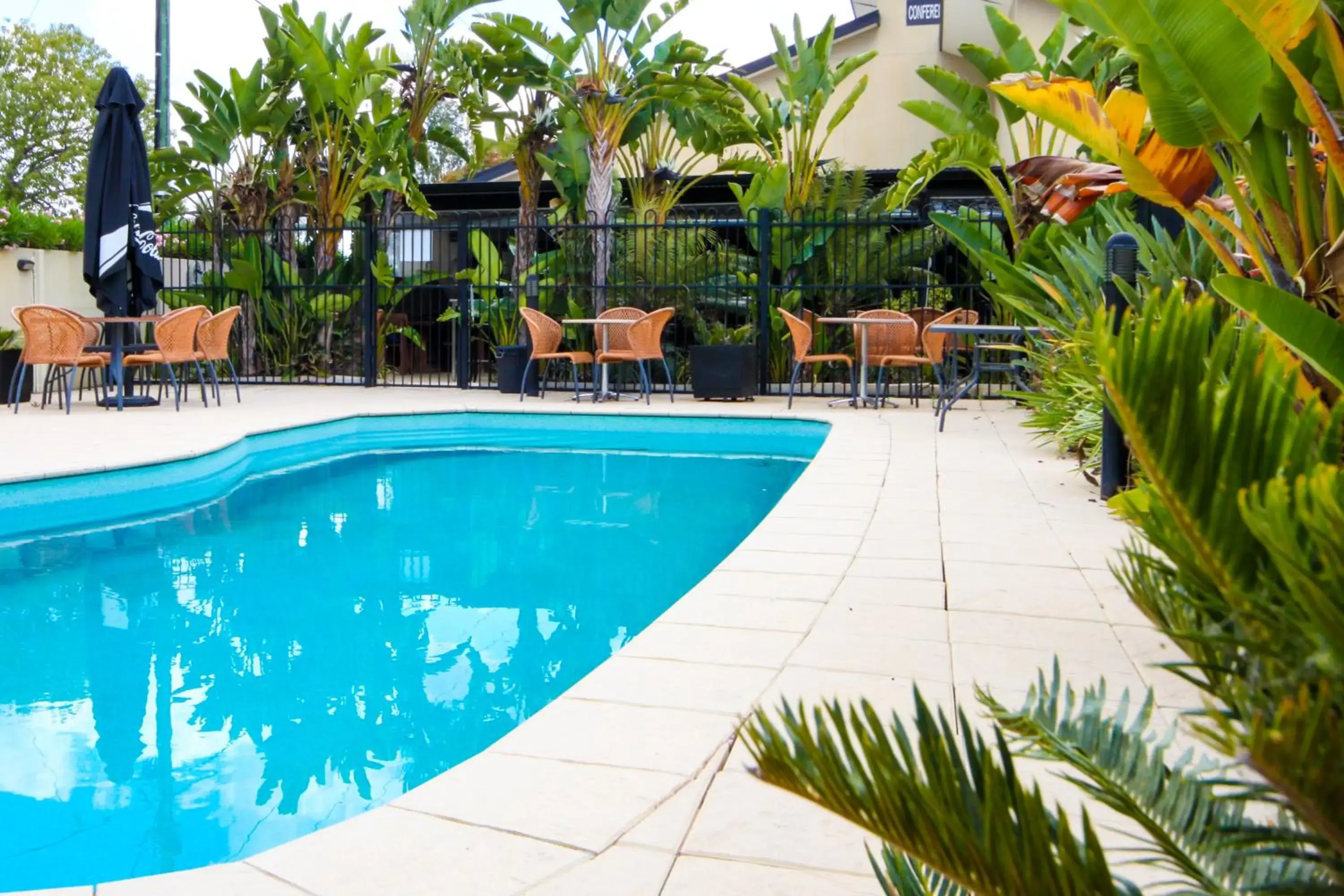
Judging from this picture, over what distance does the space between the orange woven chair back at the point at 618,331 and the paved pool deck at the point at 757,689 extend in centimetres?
559

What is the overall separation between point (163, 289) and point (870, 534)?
11.0 metres

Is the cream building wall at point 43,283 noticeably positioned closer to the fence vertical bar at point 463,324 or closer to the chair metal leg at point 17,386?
the chair metal leg at point 17,386

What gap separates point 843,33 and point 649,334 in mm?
9017

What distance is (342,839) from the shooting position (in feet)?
6.26

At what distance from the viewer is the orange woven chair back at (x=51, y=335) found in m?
8.84

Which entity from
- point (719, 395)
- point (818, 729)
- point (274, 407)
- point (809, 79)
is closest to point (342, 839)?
point (818, 729)

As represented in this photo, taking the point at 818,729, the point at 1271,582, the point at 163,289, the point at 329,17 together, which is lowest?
the point at 818,729

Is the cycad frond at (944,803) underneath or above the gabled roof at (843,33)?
underneath

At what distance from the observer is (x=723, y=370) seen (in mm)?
11070

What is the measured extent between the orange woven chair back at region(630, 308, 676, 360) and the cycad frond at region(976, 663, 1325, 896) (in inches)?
381

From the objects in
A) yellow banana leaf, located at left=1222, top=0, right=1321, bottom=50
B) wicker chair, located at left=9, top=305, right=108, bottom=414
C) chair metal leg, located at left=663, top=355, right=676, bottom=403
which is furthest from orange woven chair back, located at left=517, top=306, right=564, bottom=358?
yellow banana leaf, located at left=1222, top=0, right=1321, bottom=50

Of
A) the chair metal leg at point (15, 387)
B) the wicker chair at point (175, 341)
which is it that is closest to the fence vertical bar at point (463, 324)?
the wicker chair at point (175, 341)

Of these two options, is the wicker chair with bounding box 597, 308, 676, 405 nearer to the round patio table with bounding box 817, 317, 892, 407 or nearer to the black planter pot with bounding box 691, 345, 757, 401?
the black planter pot with bounding box 691, 345, 757, 401

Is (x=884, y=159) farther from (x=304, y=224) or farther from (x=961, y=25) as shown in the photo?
(x=304, y=224)
